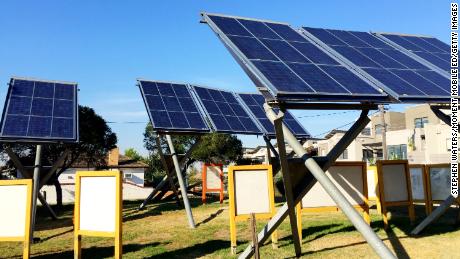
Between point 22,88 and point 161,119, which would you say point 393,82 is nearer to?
point 161,119

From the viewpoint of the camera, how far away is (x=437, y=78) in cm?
938

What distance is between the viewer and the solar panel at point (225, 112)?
63.7ft

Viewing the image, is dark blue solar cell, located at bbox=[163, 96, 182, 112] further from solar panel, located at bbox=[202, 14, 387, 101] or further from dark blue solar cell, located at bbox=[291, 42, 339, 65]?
dark blue solar cell, located at bbox=[291, 42, 339, 65]

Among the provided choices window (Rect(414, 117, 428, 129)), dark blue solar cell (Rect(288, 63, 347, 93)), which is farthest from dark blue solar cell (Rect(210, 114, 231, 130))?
window (Rect(414, 117, 428, 129))

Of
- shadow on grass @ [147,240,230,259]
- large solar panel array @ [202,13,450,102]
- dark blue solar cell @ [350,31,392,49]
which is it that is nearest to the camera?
large solar panel array @ [202,13,450,102]

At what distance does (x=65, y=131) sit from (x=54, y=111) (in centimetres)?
183

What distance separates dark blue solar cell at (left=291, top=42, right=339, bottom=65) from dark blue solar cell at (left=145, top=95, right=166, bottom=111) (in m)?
10.4

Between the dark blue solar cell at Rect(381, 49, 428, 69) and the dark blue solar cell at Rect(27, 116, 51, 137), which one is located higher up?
the dark blue solar cell at Rect(381, 49, 428, 69)

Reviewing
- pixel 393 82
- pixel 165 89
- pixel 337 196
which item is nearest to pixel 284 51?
pixel 393 82

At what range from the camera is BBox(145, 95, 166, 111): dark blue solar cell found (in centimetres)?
1847

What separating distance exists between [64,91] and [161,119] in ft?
14.3

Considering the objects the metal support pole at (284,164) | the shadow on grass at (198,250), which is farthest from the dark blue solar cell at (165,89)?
the metal support pole at (284,164)

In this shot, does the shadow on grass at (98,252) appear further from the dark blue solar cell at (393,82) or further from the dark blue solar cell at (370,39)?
the dark blue solar cell at (370,39)

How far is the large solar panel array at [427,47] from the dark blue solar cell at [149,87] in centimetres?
1146
